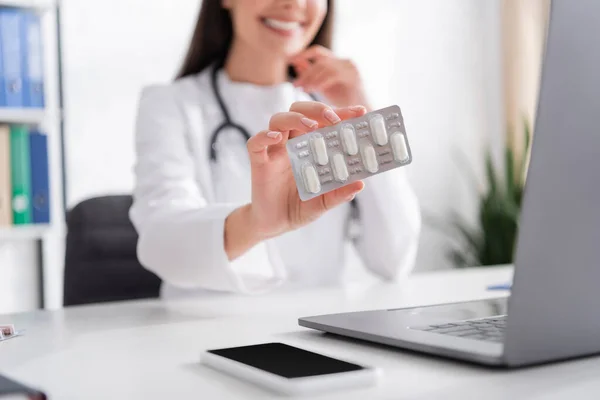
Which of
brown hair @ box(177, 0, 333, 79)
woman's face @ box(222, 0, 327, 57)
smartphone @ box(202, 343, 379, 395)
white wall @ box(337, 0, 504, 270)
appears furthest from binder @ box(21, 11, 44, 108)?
smartphone @ box(202, 343, 379, 395)

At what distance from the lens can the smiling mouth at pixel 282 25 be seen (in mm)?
1301

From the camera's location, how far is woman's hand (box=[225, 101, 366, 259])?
0.75 metres

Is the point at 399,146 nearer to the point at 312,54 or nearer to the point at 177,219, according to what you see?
the point at 177,219

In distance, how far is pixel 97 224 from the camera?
4.30 ft

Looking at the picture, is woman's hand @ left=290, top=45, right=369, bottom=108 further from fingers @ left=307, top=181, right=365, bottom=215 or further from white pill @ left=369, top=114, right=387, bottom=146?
white pill @ left=369, top=114, right=387, bottom=146

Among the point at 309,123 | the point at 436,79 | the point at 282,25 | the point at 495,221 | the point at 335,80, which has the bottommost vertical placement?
the point at 495,221

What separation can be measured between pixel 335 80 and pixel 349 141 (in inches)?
23.7

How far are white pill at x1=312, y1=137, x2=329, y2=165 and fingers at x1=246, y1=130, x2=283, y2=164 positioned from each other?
0.13m

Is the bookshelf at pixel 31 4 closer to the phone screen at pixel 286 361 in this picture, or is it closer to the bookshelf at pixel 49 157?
the bookshelf at pixel 49 157

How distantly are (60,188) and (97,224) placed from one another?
97 cm

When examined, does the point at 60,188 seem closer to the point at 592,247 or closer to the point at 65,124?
the point at 65,124

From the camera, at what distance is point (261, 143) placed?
2.55 ft

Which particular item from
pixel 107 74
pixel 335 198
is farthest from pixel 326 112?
pixel 107 74

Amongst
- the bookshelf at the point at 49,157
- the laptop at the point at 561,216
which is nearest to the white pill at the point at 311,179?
the laptop at the point at 561,216
